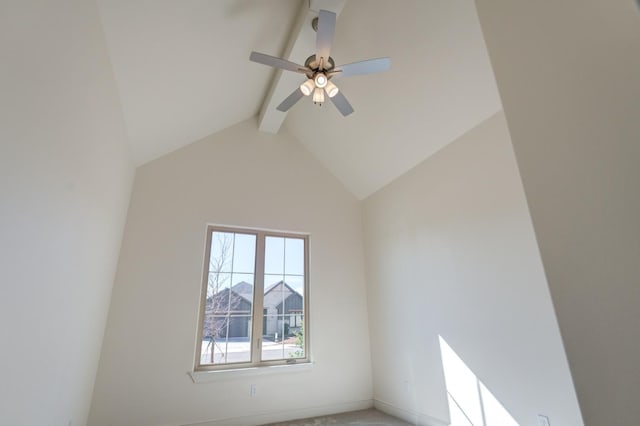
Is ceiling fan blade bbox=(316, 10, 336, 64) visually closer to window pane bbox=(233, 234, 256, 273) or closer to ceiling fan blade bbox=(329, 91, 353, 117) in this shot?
ceiling fan blade bbox=(329, 91, 353, 117)

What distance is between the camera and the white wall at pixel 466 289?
2.21 meters

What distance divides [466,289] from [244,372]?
8.10ft

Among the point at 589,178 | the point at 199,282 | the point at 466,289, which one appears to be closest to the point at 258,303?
the point at 199,282

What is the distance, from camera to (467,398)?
8.65ft

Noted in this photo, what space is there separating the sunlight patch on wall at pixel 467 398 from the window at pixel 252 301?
169 cm

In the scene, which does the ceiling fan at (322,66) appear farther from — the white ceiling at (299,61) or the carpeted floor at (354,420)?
the carpeted floor at (354,420)

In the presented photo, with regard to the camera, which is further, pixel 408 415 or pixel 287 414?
pixel 287 414

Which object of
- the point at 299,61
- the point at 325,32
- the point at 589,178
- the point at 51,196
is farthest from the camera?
the point at 299,61

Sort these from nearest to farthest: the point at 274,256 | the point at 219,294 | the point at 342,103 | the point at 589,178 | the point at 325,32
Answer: the point at 589,178 < the point at 325,32 < the point at 342,103 < the point at 219,294 < the point at 274,256

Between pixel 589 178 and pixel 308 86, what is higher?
pixel 308 86

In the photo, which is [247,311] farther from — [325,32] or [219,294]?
[325,32]

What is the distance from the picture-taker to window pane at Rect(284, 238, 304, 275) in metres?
4.05

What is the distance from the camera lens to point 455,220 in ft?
9.86

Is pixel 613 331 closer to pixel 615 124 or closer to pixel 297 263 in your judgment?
pixel 615 124
